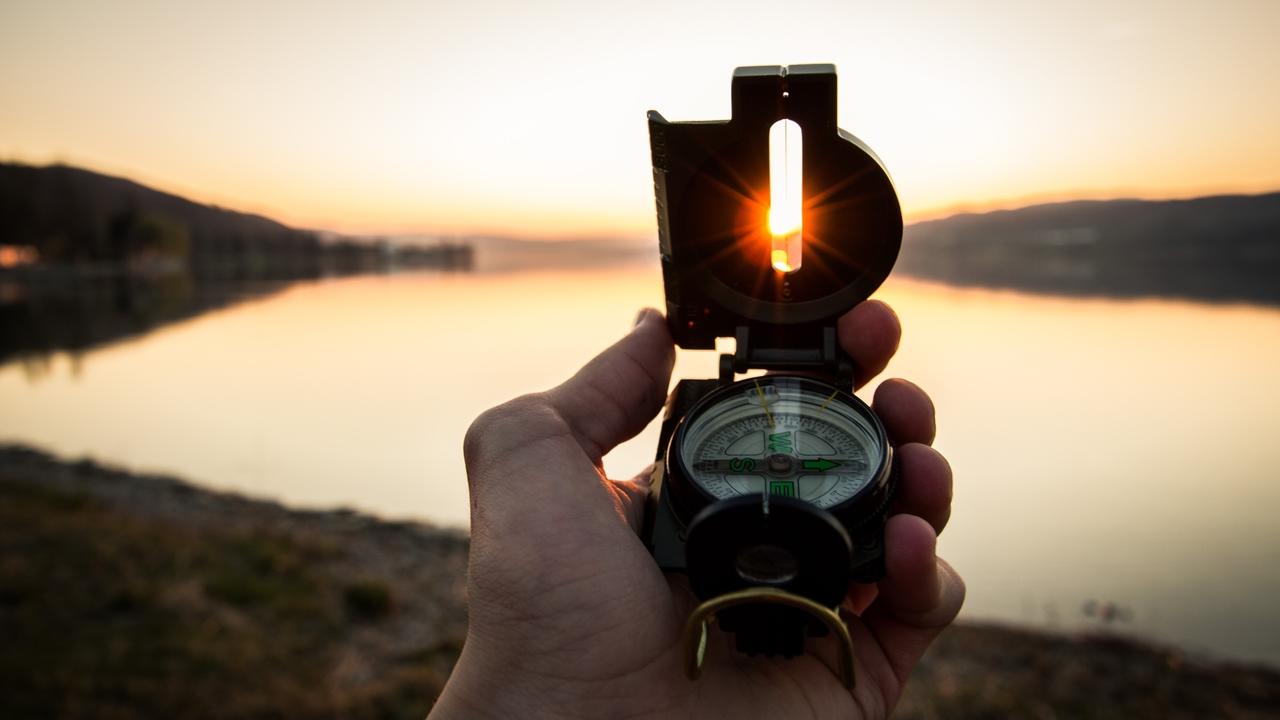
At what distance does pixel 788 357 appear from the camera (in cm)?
201

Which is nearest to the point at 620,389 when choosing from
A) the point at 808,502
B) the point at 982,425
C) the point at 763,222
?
the point at 763,222

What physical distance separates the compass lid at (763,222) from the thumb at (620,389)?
0.09 m

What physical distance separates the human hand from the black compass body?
98mm

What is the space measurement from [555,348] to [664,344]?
15.2 meters

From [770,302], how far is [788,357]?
15 centimetres

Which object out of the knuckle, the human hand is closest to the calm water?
the human hand

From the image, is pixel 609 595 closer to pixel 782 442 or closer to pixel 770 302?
pixel 782 442

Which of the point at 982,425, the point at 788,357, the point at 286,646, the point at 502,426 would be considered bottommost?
the point at 982,425

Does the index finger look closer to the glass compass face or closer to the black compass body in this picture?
the black compass body

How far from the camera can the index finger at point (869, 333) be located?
78.2 inches

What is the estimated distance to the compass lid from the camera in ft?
6.05

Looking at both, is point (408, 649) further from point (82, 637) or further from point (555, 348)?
point (555, 348)

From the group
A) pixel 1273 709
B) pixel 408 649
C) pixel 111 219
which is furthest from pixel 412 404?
pixel 111 219

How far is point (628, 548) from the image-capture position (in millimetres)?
1648
